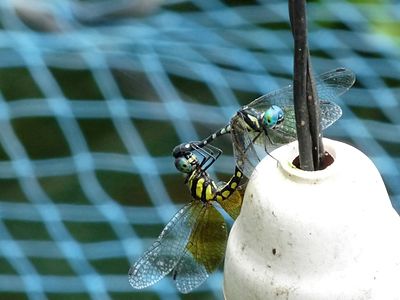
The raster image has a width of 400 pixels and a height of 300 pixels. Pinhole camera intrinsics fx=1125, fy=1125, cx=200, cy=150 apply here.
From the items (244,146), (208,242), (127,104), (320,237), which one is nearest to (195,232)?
(208,242)

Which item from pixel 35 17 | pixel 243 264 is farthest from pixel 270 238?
pixel 35 17

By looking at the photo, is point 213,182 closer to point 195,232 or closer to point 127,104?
point 195,232

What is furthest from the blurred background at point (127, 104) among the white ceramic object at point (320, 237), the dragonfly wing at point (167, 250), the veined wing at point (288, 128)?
the white ceramic object at point (320, 237)

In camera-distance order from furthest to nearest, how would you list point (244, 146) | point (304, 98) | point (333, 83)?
1. point (333, 83)
2. point (244, 146)
3. point (304, 98)

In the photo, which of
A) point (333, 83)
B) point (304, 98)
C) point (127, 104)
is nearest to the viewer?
point (304, 98)

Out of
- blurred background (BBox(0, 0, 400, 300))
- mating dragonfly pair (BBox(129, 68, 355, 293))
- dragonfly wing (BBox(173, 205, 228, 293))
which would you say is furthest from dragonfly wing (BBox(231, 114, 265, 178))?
blurred background (BBox(0, 0, 400, 300))

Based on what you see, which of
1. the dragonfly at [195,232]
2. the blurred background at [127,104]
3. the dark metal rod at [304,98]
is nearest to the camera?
the dark metal rod at [304,98]

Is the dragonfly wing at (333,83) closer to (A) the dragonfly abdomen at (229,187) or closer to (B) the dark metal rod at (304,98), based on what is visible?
(A) the dragonfly abdomen at (229,187)

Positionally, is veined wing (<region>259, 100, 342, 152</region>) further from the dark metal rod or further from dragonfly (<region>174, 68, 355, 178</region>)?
the dark metal rod
